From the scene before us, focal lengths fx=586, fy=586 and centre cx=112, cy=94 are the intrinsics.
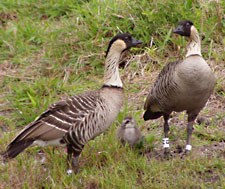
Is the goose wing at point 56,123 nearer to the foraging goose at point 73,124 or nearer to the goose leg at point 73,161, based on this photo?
the foraging goose at point 73,124

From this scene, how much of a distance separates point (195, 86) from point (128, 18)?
9.73 ft

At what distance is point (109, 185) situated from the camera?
5336mm

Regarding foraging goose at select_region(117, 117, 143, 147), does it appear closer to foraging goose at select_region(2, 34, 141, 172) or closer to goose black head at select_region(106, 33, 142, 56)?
foraging goose at select_region(2, 34, 141, 172)

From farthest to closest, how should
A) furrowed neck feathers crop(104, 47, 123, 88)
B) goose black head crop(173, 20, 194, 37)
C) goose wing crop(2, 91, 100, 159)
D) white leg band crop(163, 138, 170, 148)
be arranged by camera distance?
white leg band crop(163, 138, 170, 148) < goose black head crop(173, 20, 194, 37) < furrowed neck feathers crop(104, 47, 123, 88) < goose wing crop(2, 91, 100, 159)

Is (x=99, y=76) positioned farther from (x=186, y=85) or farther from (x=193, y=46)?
(x=186, y=85)

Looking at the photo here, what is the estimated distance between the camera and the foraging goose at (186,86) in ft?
18.5

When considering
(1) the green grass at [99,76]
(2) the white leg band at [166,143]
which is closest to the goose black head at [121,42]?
(1) the green grass at [99,76]

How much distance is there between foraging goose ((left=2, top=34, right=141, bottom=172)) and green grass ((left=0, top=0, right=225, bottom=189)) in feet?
0.85

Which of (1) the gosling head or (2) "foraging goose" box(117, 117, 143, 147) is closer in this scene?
(2) "foraging goose" box(117, 117, 143, 147)

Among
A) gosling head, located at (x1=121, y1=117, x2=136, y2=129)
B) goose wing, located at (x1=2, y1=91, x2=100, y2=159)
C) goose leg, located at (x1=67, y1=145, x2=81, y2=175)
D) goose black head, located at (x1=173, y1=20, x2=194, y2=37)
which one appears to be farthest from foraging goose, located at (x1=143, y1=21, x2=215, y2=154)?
goose leg, located at (x1=67, y1=145, x2=81, y2=175)

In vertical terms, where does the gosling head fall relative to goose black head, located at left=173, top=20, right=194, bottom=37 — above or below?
below

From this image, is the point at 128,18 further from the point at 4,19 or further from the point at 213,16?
the point at 4,19

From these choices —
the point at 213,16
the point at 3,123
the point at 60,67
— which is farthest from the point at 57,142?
the point at 213,16

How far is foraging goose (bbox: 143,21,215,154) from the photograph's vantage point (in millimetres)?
5625
